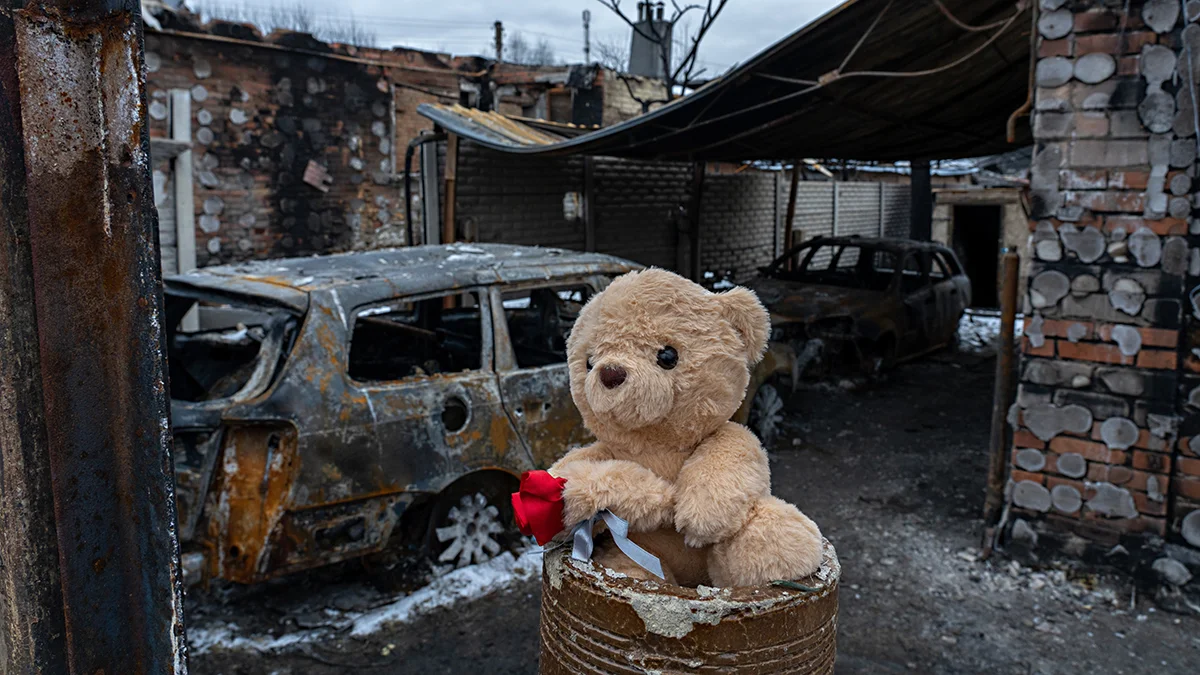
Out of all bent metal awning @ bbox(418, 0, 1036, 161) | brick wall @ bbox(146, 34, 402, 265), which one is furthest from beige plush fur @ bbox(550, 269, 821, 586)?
brick wall @ bbox(146, 34, 402, 265)

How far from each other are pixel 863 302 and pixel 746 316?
6.86m

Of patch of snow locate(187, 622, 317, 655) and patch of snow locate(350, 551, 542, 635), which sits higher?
patch of snow locate(350, 551, 542, 635)

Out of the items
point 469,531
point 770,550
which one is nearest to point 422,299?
point 469,531

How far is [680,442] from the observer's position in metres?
2.31

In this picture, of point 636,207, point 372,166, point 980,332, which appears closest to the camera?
point 980,332

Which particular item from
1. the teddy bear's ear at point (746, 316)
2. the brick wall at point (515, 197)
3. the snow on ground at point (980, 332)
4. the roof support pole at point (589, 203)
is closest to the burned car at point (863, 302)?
the snow on ground at point (980, 332)

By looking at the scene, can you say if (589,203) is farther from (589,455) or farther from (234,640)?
(589,455)

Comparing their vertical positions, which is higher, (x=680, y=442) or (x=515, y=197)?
(x=515, y=197)

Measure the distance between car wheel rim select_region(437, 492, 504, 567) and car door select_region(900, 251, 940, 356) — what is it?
6.05 m

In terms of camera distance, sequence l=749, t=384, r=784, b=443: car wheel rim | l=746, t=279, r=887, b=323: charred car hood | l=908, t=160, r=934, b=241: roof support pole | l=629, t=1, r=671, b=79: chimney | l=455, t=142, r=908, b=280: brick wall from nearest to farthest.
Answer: l=749, t=384, r=784, b=443: car wheel rim < l=746, t=279, r=887, b=323: charred car hood < l=455, t=142, r=908, b=280: brick wall < l=908, t=160, r=934, b=241: roof support pole < l=629, t=1, r=671, b=79: chimney

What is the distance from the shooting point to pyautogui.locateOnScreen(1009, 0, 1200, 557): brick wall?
3955 mm

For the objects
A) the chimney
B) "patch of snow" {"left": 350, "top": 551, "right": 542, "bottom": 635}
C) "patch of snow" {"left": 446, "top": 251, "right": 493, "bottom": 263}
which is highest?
the chimney

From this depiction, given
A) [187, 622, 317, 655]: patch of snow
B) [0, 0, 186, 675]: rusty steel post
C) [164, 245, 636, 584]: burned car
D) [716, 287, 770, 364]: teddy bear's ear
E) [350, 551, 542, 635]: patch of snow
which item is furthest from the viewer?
[350, 551, 542, 635]: patch of snow

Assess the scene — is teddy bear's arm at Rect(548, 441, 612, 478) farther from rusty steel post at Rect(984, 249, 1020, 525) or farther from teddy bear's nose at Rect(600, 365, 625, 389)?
rusty steel post at Rect(984, 249, 1020, 525)
